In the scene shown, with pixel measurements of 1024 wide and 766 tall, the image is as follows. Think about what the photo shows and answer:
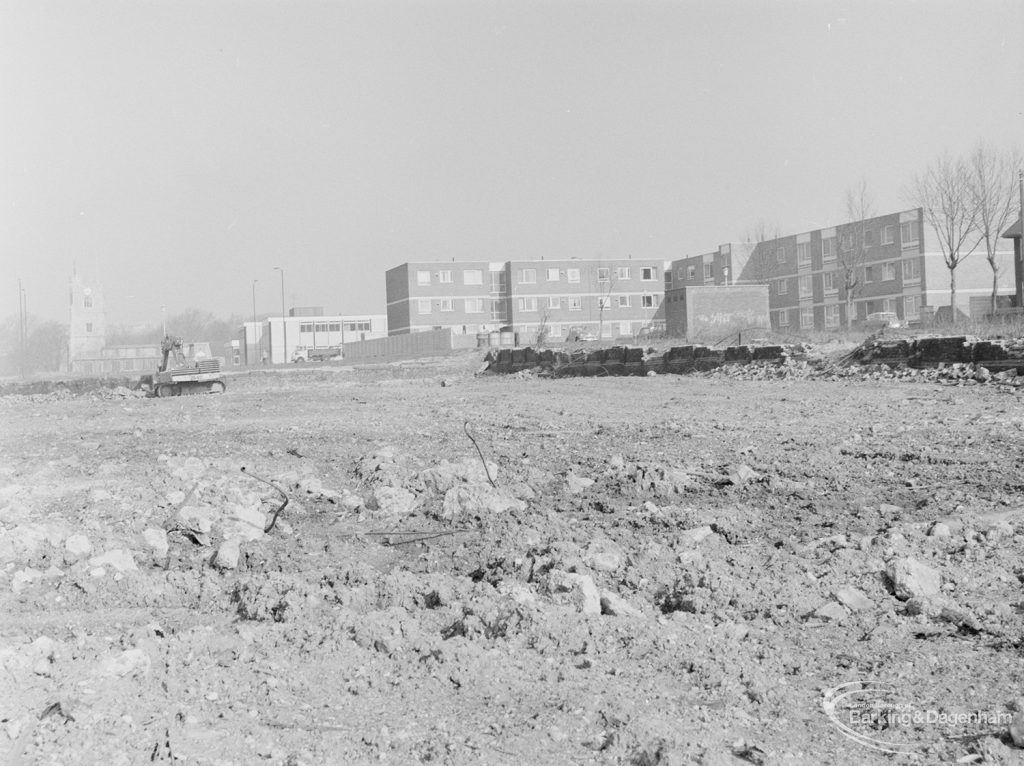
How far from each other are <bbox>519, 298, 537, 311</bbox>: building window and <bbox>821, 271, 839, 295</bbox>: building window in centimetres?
2528

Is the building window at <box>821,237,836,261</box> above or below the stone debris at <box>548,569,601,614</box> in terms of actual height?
above

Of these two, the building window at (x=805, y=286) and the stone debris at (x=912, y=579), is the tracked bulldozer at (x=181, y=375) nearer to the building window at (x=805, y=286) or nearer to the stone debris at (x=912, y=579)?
the stone debris at (x=912, y=579)

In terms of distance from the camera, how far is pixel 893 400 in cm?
1720

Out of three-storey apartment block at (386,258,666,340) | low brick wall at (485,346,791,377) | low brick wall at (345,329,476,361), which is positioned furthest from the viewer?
three-storey apartment block at (386,258,666,340)

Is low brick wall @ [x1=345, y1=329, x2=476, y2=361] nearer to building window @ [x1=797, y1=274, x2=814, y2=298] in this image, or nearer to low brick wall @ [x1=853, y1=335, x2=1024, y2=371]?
building window @ [x1=797, y1=274, x2=814, y2=298]

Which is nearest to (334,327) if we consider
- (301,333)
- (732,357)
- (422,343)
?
(301,333)

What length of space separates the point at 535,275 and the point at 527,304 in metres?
2.68

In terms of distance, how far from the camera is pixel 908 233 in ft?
222

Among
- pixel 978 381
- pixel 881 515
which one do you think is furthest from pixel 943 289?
pixel 881 515

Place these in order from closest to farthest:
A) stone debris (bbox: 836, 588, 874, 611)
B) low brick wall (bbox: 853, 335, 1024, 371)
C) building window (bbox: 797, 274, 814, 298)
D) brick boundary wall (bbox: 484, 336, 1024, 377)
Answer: stone debris (bbox: 836, 588, 874, 611), low brick wall (bbox: 853, 335, 1024, 371), brick boundary wall (bbox: 484, 336, 1024, 377), building window (bbox: 797, 274, 814, 298)

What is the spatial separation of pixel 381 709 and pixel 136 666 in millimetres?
1139

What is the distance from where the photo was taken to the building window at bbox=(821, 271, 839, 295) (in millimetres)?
75375

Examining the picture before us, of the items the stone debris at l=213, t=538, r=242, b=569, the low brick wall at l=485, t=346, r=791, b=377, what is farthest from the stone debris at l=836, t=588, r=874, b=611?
the low brick wall at l=485, t=346, r=791, b=377

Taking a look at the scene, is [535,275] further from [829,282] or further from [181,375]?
[181,375]
